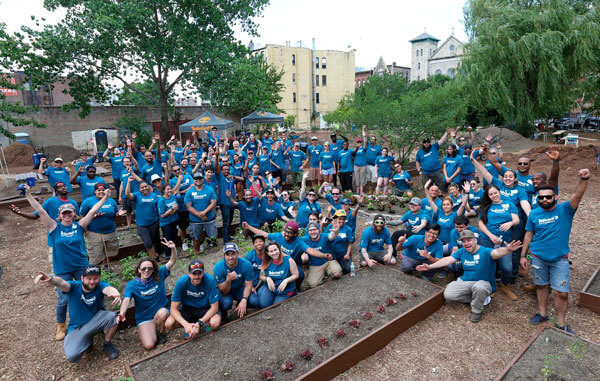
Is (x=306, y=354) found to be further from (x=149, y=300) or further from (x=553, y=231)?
(x=553, y=231)

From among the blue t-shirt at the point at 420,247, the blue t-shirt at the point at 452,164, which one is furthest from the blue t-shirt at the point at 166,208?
the blue t-shirt at the point at 452,164

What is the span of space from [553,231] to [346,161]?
687 centimetres

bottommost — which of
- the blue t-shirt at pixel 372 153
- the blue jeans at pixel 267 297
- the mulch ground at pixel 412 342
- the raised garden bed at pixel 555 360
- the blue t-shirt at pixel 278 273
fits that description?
the mulch ground at pixel 412 342

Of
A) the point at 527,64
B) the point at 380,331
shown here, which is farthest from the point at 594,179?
the point at 380,331

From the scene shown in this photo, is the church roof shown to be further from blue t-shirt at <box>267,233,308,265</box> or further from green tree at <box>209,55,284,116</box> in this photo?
blue t-shirt at <box>267,233,308,265</box>

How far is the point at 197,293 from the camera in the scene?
463 centimetres

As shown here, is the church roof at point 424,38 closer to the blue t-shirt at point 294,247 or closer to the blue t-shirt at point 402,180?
the blue t-shirt at point 402,180

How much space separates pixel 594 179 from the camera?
12.4m

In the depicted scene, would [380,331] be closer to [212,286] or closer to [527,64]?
[212,286]

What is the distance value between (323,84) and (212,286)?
161ft

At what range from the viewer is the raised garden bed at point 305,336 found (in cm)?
380

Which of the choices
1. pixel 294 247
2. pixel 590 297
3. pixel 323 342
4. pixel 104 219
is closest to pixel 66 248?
pixel 104 219

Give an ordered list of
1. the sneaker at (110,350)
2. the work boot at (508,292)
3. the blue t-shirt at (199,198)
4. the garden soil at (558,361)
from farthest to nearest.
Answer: the blue t-shirt at (199,198)
the work boot at (508,292)
the sneaker at (110,350)
the garden soil at (558,361)

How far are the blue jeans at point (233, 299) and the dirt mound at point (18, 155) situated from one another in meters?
22.3
